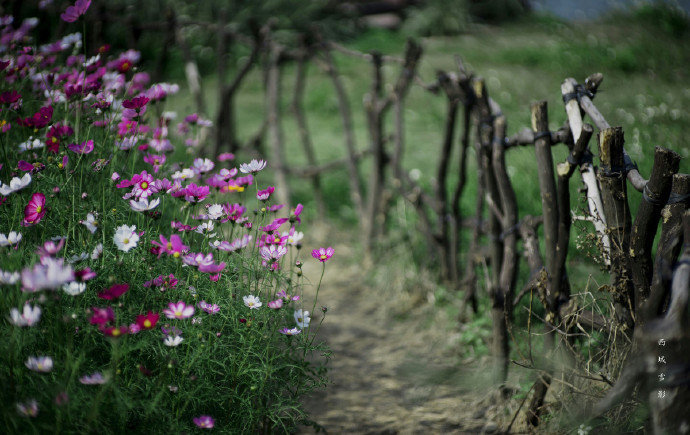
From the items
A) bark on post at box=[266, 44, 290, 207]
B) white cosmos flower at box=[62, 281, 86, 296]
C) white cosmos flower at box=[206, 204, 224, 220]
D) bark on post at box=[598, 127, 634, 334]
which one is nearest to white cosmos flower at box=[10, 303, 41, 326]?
white cosmos flower at box=[62, 281, 86, 296]

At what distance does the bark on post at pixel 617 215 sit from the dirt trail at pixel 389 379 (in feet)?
2.35

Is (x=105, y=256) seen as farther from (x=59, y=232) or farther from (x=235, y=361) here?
(x=235, y=361)

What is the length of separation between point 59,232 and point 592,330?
1855 millimetres

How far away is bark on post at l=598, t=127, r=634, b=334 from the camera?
5.23 feet

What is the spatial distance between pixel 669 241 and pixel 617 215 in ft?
0.81

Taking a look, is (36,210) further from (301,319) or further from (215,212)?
(301,319)

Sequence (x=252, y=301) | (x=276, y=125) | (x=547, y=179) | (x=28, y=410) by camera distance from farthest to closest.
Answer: (x=276, y=125), (x=547, y=179), (x=252, y=301), (x=28, y=410)

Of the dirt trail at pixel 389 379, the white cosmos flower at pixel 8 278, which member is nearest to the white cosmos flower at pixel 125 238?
the white cosmos flower at pixel 8 278

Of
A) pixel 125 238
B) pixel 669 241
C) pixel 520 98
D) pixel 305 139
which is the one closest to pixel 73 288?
pixel 125 238

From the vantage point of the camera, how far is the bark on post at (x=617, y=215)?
159 cm

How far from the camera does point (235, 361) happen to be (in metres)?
1.62

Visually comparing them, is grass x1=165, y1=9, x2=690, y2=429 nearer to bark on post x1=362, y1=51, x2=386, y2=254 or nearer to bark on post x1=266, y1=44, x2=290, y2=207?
bark on post x1=362, y1=51, x2=386, y2=254

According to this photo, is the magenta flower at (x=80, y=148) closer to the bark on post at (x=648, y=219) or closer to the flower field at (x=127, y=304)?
the flower field at (x=127, y=304)

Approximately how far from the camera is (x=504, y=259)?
2404 millimetres
